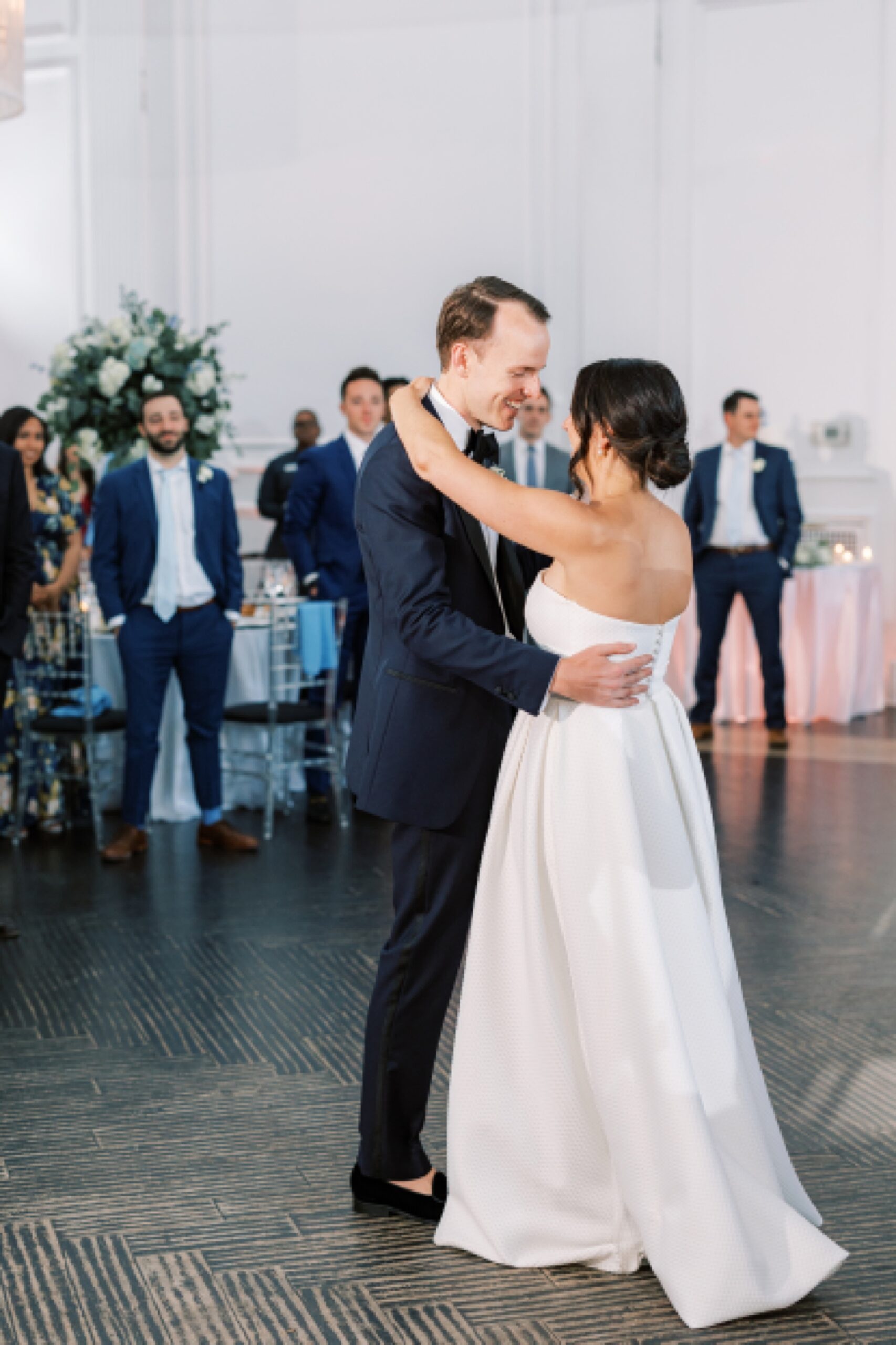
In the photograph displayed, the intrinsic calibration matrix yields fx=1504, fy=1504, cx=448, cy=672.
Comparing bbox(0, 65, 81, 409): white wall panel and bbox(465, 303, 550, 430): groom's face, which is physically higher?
bbox(0, 65, 81, 409): white wall panel

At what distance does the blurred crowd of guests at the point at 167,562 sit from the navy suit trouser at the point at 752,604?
4.16 feet

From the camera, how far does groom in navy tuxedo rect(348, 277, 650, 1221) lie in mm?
2525

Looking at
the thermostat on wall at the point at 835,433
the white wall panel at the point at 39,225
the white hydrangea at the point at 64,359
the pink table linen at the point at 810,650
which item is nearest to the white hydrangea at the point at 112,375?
the white hydrangea at the point at 64,359

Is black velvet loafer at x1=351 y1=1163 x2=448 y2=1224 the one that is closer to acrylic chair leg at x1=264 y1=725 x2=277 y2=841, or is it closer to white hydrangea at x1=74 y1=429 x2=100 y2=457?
acrylic chair leg at x1=264 y1=725 x2=277 y2=841

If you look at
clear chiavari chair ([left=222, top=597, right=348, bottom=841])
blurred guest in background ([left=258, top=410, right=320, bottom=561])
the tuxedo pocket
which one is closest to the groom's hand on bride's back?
the tuxedo pocket

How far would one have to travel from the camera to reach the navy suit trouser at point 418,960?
2.68m

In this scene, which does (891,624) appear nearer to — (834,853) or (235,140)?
(834,853)

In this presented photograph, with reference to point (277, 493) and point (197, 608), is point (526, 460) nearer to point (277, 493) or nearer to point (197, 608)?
point (277, 493)

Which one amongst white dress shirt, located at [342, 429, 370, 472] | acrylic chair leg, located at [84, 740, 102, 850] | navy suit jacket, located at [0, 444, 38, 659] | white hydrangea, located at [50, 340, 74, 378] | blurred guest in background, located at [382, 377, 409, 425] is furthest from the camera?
blurred guest in background, located at [382, 377, 409, 425]

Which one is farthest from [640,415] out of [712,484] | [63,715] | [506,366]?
[712,484]

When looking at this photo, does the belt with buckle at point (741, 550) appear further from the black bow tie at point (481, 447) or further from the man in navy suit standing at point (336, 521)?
the black bow tie at point (481, 447)

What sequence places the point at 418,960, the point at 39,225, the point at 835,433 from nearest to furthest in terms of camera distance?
the point at 418,960 → the point at 835,433 → the point at 39,225

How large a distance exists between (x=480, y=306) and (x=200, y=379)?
453 centimetres

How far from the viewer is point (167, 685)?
6.17 meters
